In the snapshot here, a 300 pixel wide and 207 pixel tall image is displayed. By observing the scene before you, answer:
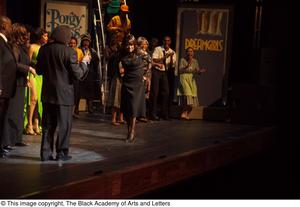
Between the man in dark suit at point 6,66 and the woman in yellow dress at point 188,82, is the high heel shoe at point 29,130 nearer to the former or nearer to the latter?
the man in dark suit at point 6,66

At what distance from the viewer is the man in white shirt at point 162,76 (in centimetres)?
1401

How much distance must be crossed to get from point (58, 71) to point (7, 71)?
71cm

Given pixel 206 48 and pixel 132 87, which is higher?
pixel 206 48

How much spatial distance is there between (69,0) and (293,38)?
16.1ft

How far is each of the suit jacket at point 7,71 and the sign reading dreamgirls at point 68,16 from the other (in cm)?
533

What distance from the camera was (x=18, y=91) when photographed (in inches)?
370

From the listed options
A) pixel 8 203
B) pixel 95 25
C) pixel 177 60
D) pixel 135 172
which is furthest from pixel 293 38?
pixel 8 203

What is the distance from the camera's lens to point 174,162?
29.8ft

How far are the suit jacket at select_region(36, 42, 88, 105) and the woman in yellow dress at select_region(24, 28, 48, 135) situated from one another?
6.57ft

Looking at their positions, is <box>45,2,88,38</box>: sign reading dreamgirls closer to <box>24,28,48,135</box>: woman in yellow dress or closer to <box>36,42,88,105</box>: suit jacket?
<box>24,28,48,135</box>: woman in yellow dress

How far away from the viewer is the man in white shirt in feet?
46.0

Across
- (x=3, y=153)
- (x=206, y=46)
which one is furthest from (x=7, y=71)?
(x=206, y=46)

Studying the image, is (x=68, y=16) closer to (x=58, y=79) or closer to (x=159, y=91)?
(x=159, y=91)

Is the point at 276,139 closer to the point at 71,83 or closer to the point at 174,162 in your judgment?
the point at 174,162
